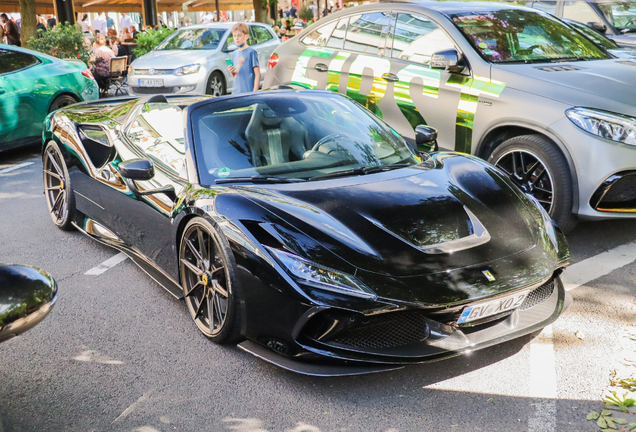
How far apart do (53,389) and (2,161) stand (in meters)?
6.30

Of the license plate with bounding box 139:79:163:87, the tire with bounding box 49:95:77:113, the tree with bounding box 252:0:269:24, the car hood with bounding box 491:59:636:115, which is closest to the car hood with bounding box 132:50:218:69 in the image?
the license plate with bounding box 139:79:163:87

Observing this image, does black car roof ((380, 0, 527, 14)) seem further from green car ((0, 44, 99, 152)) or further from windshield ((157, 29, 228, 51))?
windshield ((157, 29, 228, 51))

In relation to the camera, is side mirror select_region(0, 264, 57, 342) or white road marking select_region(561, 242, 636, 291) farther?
white road marking select_region(561, 242, 636, 291)

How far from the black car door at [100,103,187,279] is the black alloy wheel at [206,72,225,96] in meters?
7.65

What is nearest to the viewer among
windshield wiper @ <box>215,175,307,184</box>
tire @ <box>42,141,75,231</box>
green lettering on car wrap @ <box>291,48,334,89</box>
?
windshield wiper @ <box>215,175,307,184</box>

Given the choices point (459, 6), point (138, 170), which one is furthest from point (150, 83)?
point (138, 170)

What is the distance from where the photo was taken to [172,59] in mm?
12242

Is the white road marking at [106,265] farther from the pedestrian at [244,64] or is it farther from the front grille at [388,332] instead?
the pedestrian at [244,64]

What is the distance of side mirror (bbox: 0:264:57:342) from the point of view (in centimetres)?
172

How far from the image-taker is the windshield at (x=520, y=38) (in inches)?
224

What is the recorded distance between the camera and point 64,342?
374 cm

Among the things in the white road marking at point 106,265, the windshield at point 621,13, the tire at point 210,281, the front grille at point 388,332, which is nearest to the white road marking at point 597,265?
the front grille at point 388,332

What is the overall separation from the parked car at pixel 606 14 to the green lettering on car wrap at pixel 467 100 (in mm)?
6037

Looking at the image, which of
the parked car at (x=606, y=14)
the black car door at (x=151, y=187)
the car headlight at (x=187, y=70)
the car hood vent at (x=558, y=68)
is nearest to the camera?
the black car door at (x=151, y=187)
